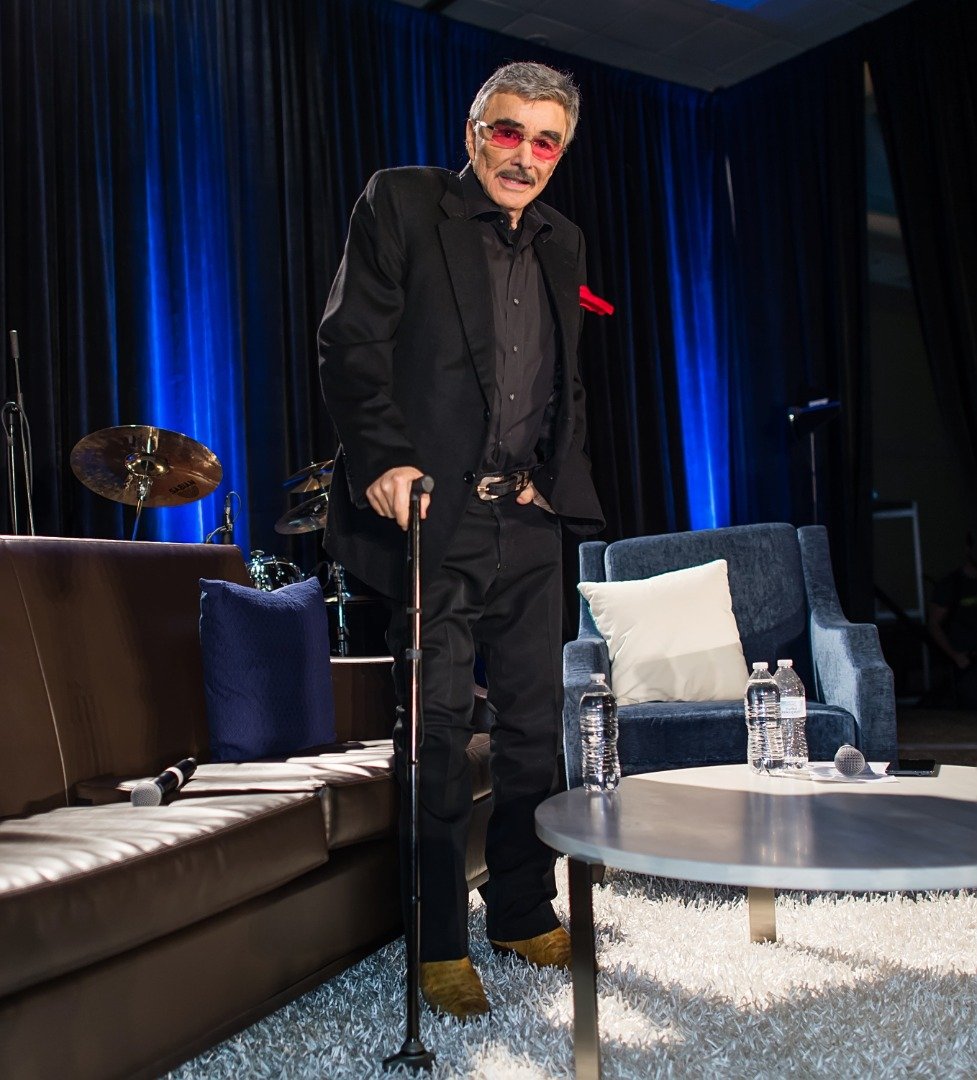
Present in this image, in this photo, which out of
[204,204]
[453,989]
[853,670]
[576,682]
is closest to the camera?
[453,989]

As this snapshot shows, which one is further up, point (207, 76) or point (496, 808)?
point (207, 76)

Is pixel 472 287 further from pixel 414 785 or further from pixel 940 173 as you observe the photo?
pixel 940 173

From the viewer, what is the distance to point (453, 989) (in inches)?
66.5

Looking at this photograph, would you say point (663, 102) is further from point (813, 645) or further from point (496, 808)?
point (496, 808)

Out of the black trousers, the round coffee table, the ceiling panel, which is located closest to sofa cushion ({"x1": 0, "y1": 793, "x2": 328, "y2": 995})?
the black trousers

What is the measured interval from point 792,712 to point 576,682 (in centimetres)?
73

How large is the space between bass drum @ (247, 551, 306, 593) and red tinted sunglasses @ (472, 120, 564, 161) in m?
2.19

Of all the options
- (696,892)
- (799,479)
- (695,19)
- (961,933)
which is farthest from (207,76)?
(961,933)

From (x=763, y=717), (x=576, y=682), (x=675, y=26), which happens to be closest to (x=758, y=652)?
(x=576, y=682)

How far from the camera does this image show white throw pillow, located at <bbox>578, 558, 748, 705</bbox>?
2877mm

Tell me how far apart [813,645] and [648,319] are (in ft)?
10.5

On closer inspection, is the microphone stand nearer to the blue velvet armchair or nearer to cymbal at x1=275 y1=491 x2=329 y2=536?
cymbal at x1=275 y1=491 x2=329 y2=536

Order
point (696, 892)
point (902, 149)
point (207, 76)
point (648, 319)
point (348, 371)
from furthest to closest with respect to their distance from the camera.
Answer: point (648, 319)
point (902, 149)
point (207, 76)
point (696, 892)
point (348, 371)

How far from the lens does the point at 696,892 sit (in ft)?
7.57
